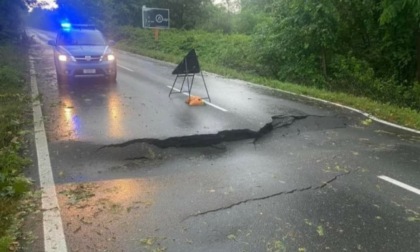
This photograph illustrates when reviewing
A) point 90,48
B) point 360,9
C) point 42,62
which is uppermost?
point 360,9

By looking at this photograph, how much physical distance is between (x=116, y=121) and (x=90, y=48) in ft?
20.0

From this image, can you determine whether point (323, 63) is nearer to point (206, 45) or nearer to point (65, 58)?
point (65, 58)

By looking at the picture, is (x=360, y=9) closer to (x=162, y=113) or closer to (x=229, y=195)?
(x=162, y=113)

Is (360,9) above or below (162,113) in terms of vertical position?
above

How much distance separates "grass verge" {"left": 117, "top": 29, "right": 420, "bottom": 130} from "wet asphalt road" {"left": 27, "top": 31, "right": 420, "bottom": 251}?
91 centimetres

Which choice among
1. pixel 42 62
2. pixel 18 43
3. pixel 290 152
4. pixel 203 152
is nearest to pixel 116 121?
pixel 203 152

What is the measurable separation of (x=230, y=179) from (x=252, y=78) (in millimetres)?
11444

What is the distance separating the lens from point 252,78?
16625 mm

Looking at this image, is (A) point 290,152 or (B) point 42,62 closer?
(A) point 290,152

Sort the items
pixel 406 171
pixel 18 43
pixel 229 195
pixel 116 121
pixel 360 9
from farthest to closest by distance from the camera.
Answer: pixel 18 43 < pixel 360 9 < pixel 116 121 < pixel 406 171 < pixel 229 195

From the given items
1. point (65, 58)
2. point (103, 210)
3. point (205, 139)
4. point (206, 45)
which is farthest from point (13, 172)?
point (206, 45)

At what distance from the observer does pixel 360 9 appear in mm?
17062

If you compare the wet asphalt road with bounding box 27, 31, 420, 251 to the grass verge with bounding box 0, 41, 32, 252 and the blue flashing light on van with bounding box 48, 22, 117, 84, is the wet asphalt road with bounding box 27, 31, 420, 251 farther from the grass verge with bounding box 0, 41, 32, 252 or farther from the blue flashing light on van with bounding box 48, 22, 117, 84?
the blue flashing light on van with bounding box 48, 22, 117, 84

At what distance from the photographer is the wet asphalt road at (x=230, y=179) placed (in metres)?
4.10
